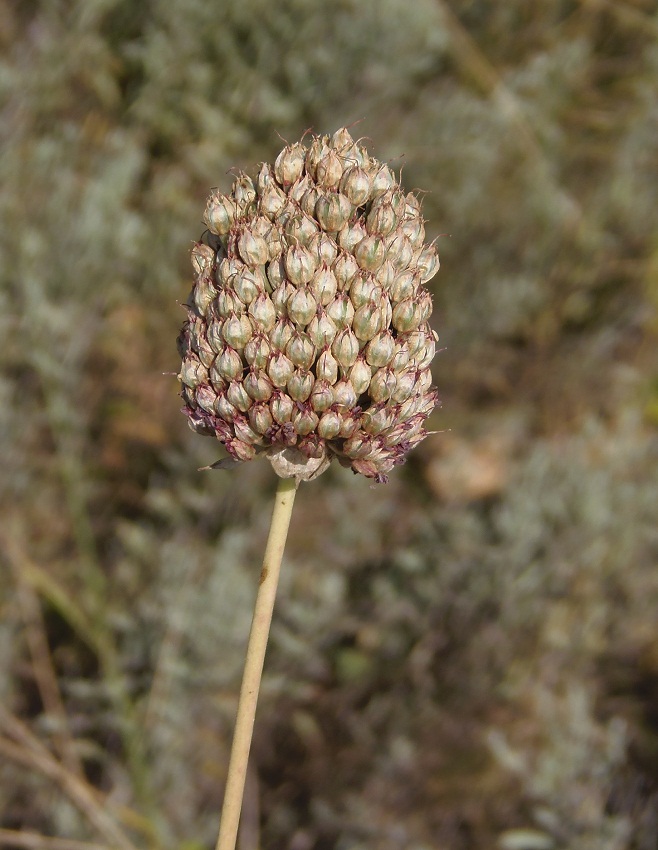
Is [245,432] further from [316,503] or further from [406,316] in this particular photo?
[316,503]

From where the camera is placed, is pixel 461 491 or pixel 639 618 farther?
pixel 461 491

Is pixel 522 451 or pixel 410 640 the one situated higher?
pixel 522 451

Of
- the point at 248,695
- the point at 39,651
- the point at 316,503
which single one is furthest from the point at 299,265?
the point at 316,503

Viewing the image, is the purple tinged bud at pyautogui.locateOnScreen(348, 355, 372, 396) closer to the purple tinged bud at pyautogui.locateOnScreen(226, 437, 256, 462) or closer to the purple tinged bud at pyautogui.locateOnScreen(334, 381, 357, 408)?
the purple tinged bud at pyautogui.locateOnScreen(334, 381, 357, 408)

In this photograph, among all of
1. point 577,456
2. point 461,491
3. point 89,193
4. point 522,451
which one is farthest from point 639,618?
point 89,193

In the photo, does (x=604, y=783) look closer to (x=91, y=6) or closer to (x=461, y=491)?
(x=461, y=491)

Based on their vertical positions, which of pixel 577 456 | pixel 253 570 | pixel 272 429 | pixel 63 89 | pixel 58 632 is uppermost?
pixel 63 89
